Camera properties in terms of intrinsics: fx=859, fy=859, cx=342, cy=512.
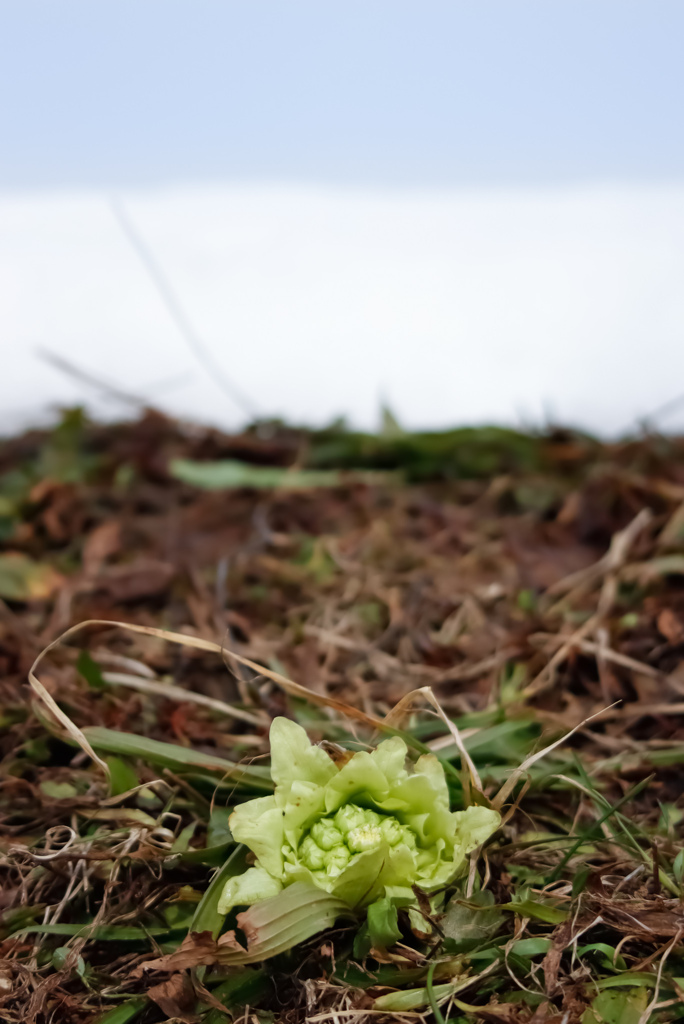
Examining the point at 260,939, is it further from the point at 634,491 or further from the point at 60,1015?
the point at 634,491

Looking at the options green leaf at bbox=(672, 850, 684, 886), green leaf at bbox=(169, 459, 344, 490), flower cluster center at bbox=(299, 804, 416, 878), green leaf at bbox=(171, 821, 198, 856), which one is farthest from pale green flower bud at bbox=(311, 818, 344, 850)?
green leaf at bbox=(169, 459, 344, 490)

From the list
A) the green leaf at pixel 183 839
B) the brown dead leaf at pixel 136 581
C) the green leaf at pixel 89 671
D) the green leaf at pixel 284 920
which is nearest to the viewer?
the green leaf at pixel 284 920

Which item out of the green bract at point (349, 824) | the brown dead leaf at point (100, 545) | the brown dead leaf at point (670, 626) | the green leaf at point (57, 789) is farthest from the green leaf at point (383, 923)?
the brown dead leaf at point (100, 545)

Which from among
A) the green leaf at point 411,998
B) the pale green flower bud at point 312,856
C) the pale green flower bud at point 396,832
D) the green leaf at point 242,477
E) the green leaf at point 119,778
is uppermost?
the green leaf at point 242,477

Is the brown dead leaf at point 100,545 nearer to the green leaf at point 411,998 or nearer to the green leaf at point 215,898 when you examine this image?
the green leaf at point 215,898

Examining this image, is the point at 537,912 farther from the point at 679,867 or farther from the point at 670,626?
the point at 670,626

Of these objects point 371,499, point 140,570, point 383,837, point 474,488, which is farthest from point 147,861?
point 474,488

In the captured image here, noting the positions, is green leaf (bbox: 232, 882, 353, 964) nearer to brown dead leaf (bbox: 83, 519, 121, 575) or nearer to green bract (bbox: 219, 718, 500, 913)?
green bract (bbox: 219, 718, 500, 913)
